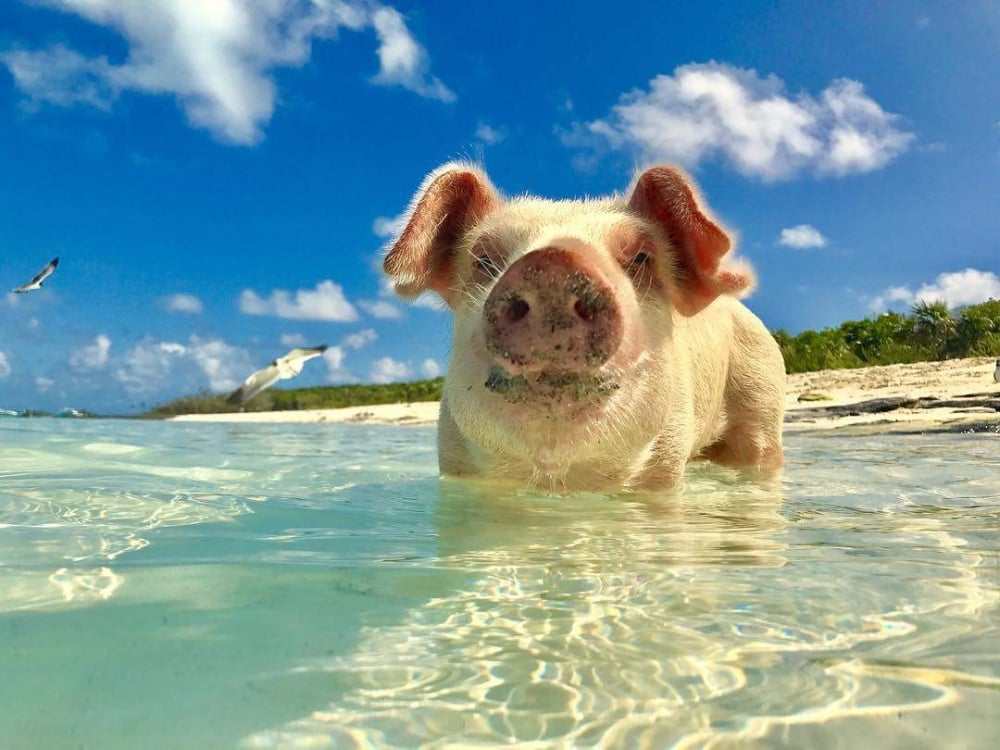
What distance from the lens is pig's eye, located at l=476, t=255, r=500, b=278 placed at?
3227 millimetres

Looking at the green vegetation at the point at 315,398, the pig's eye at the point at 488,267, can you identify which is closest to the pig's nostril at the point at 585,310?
the pig's eye at the point at 488,267

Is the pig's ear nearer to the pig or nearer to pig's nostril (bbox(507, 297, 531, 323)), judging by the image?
the pig

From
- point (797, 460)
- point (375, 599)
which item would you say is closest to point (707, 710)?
point (375, 599)

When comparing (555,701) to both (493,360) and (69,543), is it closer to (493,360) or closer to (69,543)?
(493,360)

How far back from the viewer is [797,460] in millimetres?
5926

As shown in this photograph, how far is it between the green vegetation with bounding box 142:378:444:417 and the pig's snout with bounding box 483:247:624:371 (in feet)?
69.1

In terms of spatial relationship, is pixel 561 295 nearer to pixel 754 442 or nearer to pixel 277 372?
pixel 754 442

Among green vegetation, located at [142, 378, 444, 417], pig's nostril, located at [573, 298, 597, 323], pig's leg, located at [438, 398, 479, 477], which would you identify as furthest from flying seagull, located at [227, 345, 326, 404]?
green vegetation, located at [142, 378, 444, 417]

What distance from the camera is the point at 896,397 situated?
33.0 ft

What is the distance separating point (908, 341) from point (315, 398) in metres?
17.1

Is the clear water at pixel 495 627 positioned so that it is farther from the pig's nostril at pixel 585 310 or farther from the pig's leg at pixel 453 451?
the pig's nostril at pixel 585 310

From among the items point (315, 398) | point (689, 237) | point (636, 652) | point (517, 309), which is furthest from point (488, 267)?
point (315, 398)

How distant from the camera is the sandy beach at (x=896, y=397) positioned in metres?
8.64

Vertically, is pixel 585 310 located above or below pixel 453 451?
above
